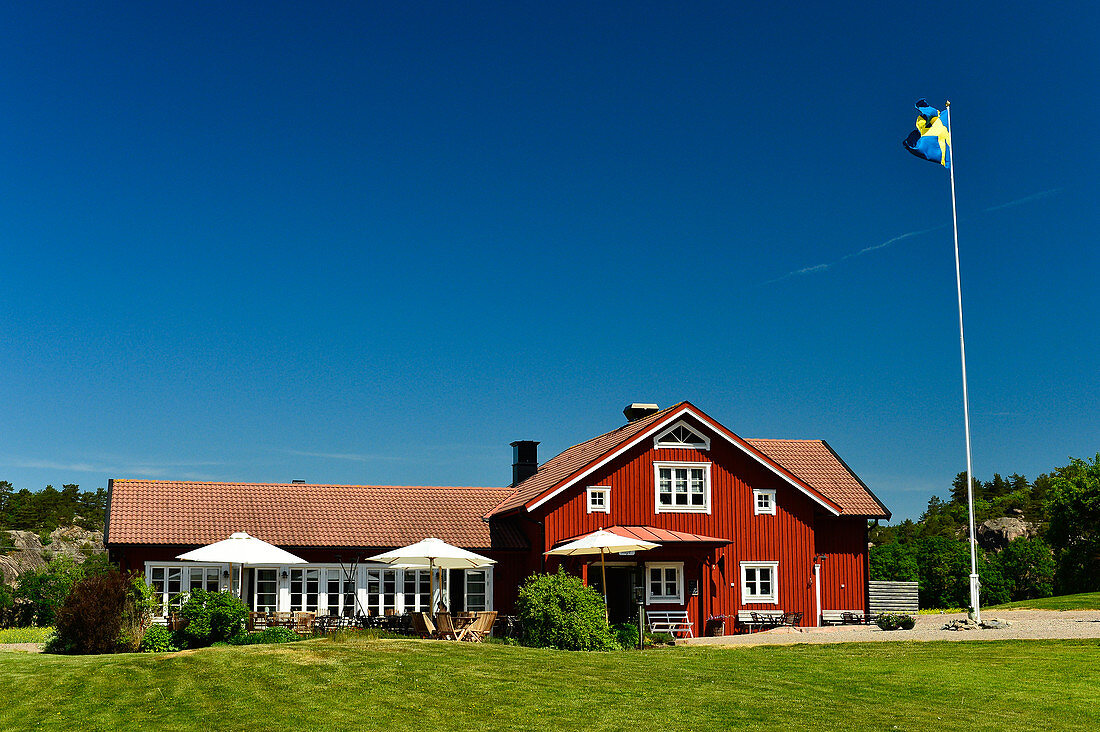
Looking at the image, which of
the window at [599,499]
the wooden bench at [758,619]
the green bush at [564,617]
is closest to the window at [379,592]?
the window at [599,499]

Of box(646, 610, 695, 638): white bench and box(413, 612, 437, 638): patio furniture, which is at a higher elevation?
box(413, 612, 437, 638): patio furniture

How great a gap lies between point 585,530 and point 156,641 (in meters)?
13.4

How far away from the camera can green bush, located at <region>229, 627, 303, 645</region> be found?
2591 centimetres

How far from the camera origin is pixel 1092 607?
136ft

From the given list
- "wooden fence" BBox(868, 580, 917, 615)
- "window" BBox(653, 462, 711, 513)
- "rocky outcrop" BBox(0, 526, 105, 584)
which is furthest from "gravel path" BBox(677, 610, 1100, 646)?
"rocky outcrop" BBox(0, 526, 105, 584)

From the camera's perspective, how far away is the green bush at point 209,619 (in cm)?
2575

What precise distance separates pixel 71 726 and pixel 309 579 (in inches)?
653

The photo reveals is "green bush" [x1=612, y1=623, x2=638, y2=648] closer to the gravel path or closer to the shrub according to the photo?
the gravel path

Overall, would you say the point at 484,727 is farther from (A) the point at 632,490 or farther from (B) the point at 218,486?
(B) the point at 218,486

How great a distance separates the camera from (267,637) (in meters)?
26.0

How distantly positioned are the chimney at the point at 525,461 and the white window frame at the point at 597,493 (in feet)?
23.1

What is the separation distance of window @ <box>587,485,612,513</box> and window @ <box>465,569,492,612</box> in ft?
13.7

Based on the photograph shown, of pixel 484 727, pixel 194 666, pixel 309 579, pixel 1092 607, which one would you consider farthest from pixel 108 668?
pixel 1092 607

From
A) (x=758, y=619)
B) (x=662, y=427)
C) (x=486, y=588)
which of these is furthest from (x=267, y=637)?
(x=758, y=619)
